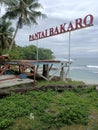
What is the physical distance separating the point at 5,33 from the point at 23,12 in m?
5.92

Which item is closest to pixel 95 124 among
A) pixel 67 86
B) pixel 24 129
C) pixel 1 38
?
pixel 24 129

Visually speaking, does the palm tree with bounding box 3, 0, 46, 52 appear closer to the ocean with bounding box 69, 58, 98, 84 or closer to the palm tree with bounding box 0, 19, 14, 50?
the palm tree with bounding box 0, 19, 14, 50

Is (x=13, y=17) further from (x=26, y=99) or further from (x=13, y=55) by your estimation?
(x=26, y=99)

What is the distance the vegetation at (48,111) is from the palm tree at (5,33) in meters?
24.0

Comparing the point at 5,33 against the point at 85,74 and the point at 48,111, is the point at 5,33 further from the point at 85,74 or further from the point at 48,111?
the point at 48,111

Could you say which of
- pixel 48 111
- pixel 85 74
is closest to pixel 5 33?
pixel 85 74

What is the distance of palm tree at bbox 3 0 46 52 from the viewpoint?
30.2 m

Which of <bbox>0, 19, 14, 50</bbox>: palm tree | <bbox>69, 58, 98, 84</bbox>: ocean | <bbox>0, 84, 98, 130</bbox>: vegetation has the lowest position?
<bbox>69, 58, 98, 84</bbox>: ocean

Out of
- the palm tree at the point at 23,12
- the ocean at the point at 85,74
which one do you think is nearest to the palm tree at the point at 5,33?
the palm tree at the point at 23,12

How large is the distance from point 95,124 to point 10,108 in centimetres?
331

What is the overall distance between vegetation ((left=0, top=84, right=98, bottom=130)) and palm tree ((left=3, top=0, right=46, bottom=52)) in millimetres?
19976

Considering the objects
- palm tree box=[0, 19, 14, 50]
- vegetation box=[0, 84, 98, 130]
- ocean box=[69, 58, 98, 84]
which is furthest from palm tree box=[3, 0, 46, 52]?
vegetation box=[0, 84, 98, 130]

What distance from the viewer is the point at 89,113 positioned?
8977 mm

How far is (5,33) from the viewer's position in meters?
35.0
